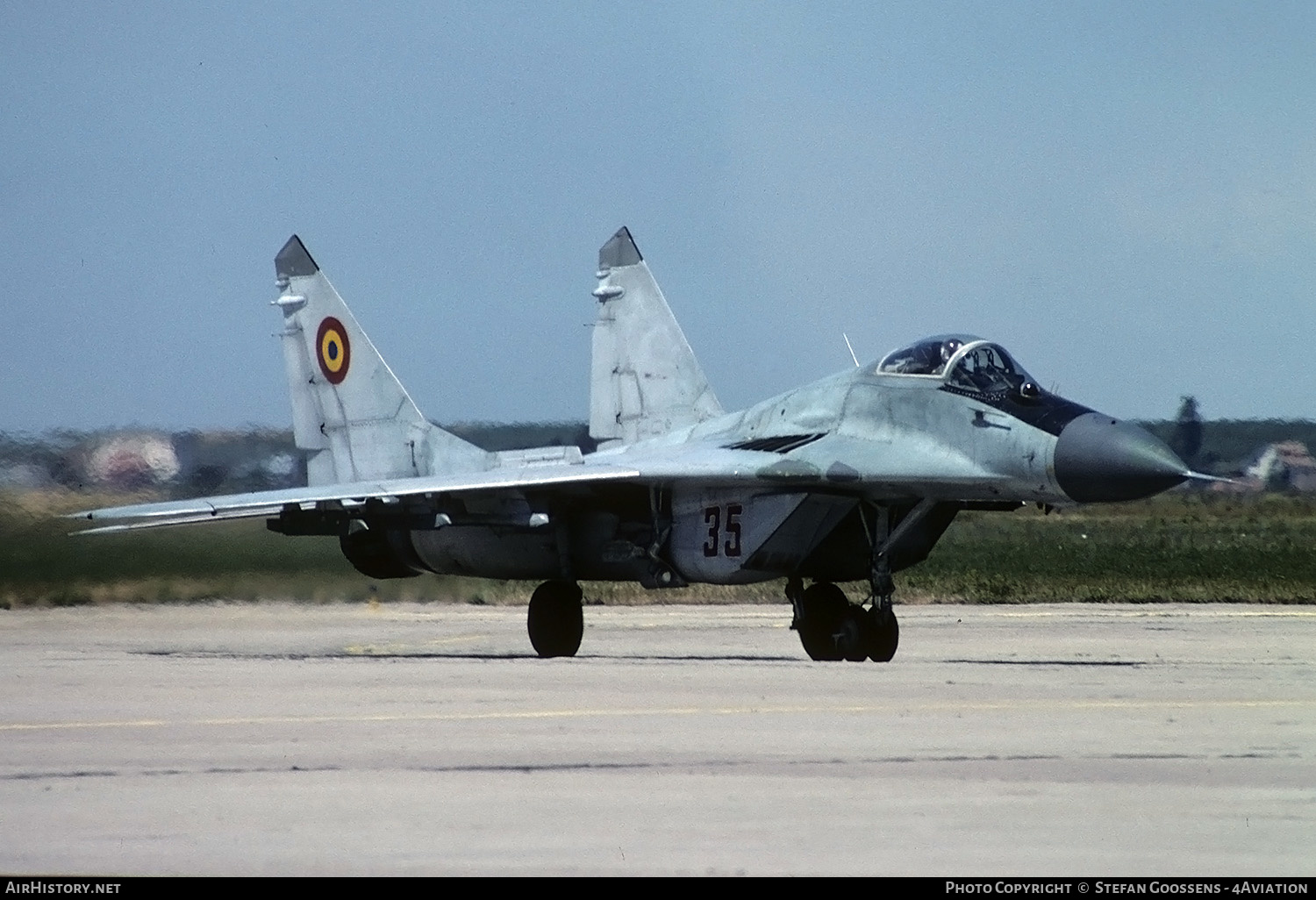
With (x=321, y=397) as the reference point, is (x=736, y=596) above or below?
below

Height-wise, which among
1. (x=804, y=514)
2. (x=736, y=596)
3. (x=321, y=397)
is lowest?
(x=736, y=596)

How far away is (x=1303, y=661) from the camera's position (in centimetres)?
1431

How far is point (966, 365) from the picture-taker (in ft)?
47.3

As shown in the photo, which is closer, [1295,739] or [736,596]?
[1295,739]

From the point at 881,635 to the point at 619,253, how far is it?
6.36 meters

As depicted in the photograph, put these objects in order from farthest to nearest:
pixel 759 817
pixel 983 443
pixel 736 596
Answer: pixel 736 596
pixel 983 443
pixel 759 817

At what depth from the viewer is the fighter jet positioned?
14039 millimetres

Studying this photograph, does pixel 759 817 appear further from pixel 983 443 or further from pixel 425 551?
pixel 425 551

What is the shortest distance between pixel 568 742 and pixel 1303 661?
6.66 meters

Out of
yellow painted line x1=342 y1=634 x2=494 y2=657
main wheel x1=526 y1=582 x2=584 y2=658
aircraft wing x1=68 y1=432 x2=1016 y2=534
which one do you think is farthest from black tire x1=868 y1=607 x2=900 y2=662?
yellow painted line x1=342 y1=634 x2=494 y2=657

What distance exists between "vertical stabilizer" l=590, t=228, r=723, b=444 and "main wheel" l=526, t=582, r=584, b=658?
2.91 m
